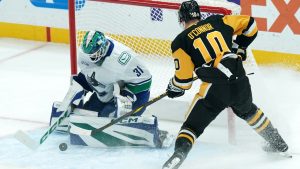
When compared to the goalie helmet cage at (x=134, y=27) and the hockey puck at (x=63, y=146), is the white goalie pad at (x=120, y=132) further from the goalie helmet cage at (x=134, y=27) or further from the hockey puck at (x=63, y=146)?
the goalie helmet cage at (x=134, y=27)

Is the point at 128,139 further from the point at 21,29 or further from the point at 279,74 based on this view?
the point at 21,29

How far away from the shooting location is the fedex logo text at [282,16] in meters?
5.66

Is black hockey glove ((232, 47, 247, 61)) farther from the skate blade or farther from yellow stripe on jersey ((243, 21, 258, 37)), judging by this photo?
the skate blade

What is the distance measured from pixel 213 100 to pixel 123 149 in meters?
0.73

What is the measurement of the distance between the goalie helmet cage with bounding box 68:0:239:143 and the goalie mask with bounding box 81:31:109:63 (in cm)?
42

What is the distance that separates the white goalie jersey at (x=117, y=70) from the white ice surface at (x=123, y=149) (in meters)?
0.40

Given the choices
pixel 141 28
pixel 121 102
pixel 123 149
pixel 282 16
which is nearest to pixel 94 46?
pixel 121 102

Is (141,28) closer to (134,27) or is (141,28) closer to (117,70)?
(134,27)

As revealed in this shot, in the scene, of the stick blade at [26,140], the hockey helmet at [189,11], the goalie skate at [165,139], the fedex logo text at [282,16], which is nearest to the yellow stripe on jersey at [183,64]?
the hockey helmet at [189,11]

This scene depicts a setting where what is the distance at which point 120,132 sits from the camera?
4.39m

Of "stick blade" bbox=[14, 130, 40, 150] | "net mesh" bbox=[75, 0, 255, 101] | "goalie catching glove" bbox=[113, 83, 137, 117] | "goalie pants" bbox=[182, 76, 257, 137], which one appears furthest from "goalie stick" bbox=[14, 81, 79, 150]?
"goalie pants" bbox=[182, 76, 257, 137]

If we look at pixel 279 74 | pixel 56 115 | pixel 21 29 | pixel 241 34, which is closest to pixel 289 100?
pixel 279 74

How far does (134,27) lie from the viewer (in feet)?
16.2

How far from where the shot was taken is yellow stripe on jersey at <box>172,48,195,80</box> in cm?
392
